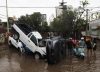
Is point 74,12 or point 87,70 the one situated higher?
point 74,12

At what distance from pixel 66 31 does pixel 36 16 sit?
16.4 m

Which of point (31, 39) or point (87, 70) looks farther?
point (31, 39)

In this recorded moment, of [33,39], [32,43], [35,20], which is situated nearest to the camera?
[32,43]

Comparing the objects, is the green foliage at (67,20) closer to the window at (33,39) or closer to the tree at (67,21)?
the tree at (67,21)

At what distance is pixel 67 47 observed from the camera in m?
23.0

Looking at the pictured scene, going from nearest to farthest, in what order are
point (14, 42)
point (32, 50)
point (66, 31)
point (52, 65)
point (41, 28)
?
point (52, 65) < point (32, 50) < point (14, 42) < point (66, 31) < point (41, 28)

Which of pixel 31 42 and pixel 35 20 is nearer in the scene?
pixel 31 42

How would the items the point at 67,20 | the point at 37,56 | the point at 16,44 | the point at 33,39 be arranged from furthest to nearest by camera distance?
the point at 67,20
the point at 16,44
the point at 33,39
the point at 37,56

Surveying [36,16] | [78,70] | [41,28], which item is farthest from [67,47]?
[36,16]

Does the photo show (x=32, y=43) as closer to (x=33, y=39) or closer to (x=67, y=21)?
(x=33, y=39)

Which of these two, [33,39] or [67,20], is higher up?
[67,20]

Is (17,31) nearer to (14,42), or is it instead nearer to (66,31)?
(14,42)

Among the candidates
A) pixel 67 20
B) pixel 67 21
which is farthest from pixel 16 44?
pixel 67 20

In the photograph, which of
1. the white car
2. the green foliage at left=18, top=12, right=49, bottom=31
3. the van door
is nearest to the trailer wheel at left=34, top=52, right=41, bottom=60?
the van door
